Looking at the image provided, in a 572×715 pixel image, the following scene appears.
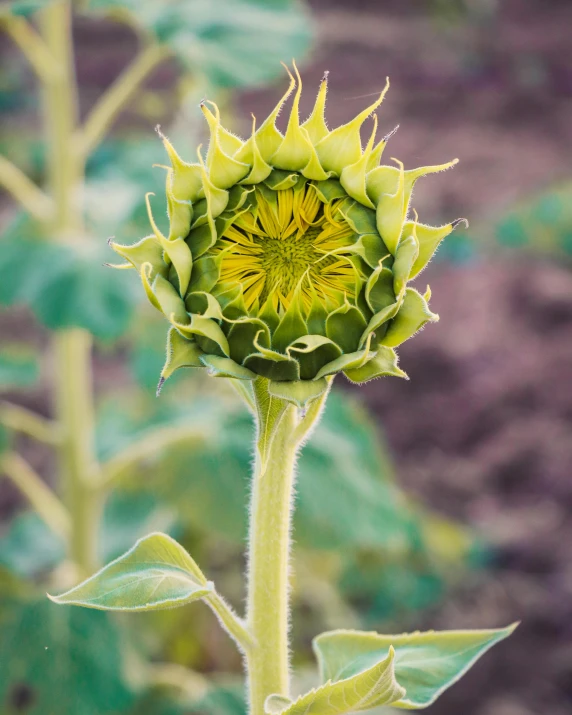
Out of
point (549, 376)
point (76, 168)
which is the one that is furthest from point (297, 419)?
point (549, 376)

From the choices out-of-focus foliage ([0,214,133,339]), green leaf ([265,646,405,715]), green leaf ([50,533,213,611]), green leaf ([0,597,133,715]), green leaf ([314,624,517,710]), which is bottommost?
green leaf ([265,646,405,715])

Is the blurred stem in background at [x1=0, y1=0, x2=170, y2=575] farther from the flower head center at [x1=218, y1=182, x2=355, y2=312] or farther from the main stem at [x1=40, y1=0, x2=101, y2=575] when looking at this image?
the flower head center at [x1=218, y1=182, x2=355, y2=312]

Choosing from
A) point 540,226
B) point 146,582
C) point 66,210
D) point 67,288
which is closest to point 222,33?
point 66,210

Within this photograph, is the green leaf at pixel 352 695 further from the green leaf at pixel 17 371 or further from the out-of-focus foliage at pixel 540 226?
the out-of-focus foliage at pixel 540 226

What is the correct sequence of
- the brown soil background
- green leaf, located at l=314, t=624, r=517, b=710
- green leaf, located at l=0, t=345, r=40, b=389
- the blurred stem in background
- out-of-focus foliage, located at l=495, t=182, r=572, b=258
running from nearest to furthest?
green leaf, located at l=314, t=624, r=517, b=710, the blurred stem in background, green leaf, located at l=0, t=345, r=40, b=389, the brown soil background, out-of-focus foliage, located at l=495, t=182, r=572, b=258

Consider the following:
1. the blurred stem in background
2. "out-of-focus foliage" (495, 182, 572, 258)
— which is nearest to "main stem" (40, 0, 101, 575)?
the blurred stem in background

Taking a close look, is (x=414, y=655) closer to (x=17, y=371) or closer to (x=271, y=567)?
(x=271, y=567)
